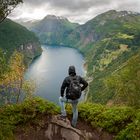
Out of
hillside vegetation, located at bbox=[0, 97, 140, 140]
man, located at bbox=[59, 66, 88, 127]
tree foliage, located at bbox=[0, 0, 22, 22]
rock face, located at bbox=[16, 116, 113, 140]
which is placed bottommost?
rock face, located at bbox=[16, 116, 113, 140]

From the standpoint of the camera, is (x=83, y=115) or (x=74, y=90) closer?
(x=74, y=90)

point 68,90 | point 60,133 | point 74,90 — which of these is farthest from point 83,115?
point 74,90

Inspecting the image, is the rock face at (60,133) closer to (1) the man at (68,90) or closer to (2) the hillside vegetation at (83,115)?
(2) the hillside vegetation at (83,115)

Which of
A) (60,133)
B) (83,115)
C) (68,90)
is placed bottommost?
(60,133)

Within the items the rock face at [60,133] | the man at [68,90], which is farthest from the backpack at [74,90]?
the rock face at [60,133]

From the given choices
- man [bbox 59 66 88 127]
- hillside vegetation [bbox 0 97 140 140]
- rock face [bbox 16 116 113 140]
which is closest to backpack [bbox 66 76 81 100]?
man [bbox 59 66 88 127]

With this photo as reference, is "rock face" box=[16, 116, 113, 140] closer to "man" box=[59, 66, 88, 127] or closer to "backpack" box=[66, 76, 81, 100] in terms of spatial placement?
"man" box=[59, 66, 88, 127]

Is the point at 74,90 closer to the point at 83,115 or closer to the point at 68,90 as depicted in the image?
the point at 68,90

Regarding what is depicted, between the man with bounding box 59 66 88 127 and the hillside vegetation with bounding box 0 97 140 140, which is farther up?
the man with bounding box 59 66 88 127

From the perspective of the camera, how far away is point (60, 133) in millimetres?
22359

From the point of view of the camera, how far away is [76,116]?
71.1 ft

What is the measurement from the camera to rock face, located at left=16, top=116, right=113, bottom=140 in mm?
21891

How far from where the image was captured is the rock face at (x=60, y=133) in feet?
71.8

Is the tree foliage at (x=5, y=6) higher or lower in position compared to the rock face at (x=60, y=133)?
higher
